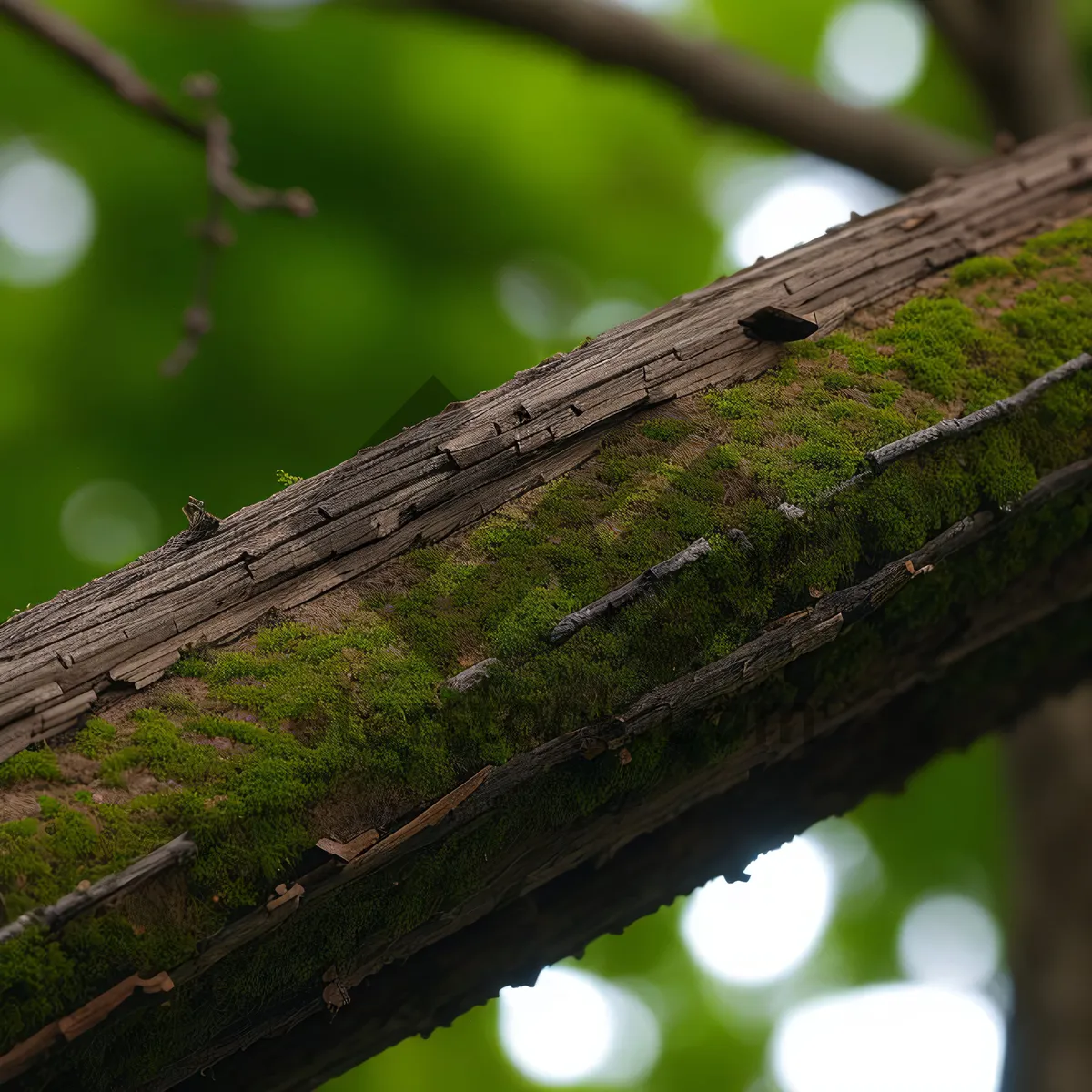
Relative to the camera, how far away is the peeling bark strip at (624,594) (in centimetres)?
179

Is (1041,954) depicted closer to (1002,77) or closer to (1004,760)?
Result: (1004,760)

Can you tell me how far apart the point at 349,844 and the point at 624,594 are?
63 centimetres

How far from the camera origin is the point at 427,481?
1990 mm

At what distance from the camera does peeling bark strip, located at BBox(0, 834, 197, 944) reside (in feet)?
4.56

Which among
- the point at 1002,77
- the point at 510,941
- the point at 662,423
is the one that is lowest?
the point at 510,941

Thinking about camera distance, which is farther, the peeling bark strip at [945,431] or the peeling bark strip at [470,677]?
the peeling bark strip at [945,431]

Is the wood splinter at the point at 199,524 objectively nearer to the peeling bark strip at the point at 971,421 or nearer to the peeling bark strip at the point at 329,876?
the peeling bark strip at the point at 329,876

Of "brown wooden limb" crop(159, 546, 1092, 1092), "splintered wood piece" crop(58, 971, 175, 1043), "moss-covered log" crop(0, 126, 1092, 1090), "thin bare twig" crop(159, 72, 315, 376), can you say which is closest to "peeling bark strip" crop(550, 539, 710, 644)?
"moss-covered log" crop(0, 126, 1092, 1090)

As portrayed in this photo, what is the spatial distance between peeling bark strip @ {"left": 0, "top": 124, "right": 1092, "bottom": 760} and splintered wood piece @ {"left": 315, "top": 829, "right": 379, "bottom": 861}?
0.43 metres

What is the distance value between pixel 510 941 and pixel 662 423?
3.73 feet

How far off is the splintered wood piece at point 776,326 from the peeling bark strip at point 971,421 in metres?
0.36

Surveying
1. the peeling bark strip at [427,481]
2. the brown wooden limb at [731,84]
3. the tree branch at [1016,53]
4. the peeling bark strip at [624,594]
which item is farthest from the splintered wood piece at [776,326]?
the tree branch at [1016,53]

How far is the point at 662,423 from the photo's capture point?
216 centimetres

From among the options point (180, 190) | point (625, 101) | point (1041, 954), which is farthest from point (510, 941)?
point (625, 101)
